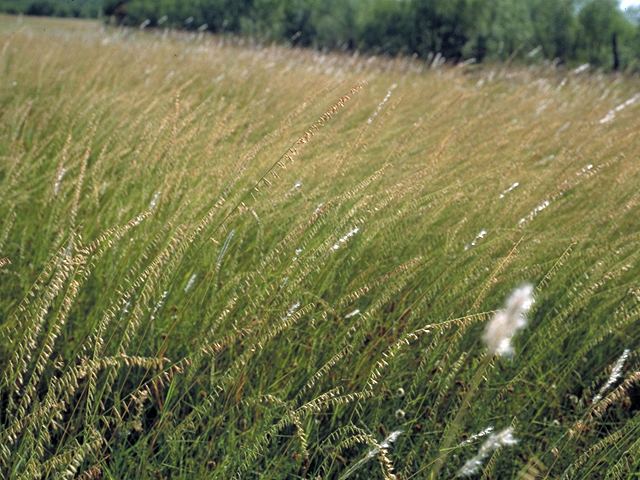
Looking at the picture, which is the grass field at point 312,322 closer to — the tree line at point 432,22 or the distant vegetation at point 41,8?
the distant vegetation at point 41,8

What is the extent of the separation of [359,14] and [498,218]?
3056 cm

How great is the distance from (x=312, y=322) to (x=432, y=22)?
19457 millimetres

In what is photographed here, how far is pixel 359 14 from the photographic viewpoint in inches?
1210

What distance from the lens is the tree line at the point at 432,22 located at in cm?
1595

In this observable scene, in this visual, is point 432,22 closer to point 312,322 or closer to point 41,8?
point 41,8

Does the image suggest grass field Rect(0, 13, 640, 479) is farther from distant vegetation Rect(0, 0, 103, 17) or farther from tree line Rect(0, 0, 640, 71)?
tree line Rect(0, 0, 640, 71)

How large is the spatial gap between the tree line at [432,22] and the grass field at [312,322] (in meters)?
8.88

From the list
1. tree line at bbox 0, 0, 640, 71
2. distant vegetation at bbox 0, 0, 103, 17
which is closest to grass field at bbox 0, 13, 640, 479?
distant vegetation at bbox 0, 0, 103, 17

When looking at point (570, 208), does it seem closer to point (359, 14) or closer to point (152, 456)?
point (152, 456)

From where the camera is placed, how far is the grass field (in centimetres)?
119

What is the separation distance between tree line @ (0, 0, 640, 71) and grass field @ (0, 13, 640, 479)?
8879mm

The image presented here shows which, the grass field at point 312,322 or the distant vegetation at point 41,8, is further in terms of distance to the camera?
the distant vegetation at point 41,8

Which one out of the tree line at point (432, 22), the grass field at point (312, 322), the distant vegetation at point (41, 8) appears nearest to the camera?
the grass field at point (312, 322)

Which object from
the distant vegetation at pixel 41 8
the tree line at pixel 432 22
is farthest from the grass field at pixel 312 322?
the tree line at pixel 432 22
